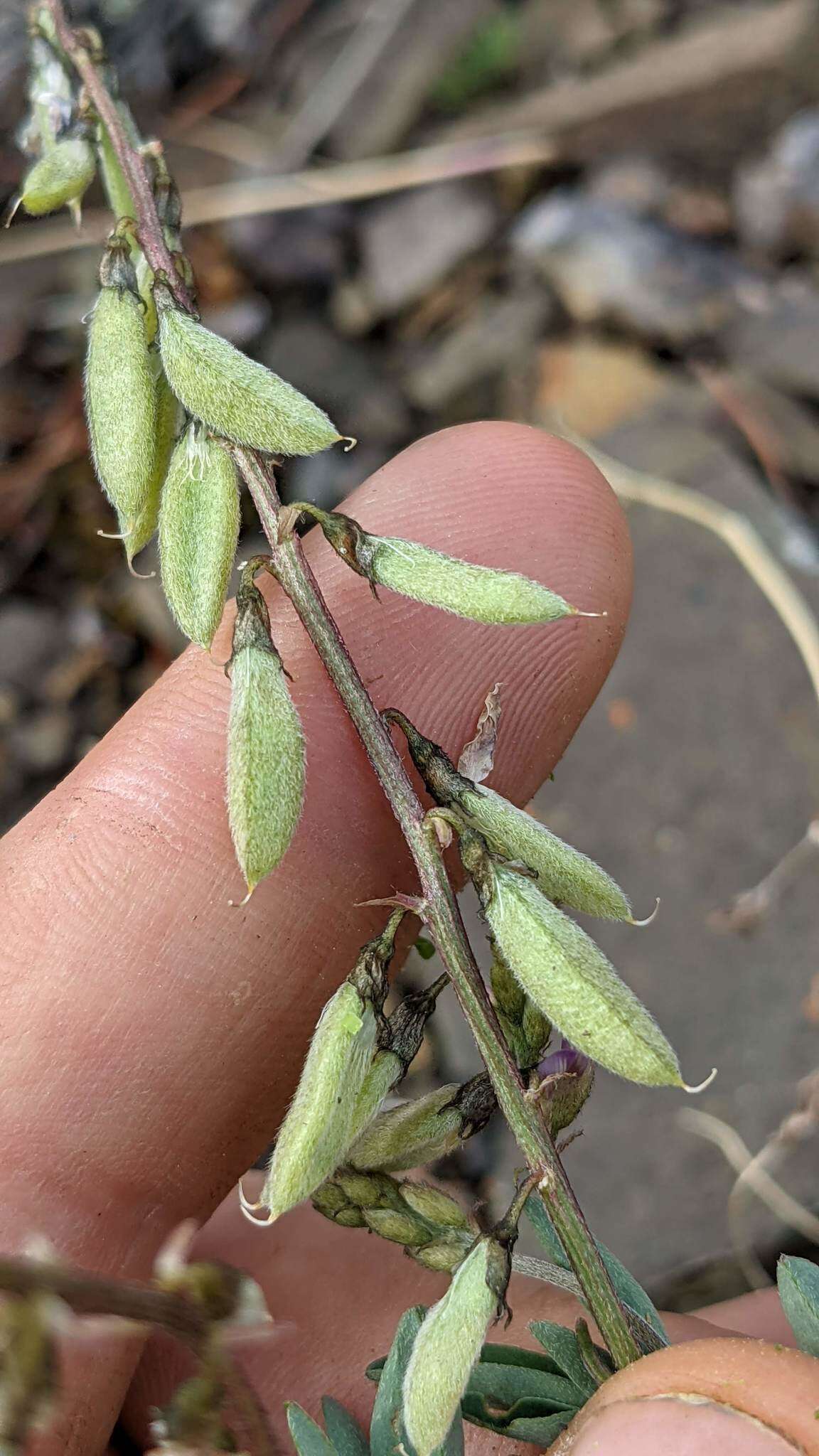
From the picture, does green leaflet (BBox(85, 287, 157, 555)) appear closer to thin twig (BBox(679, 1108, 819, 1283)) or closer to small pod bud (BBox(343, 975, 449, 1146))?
small pod bud (BBox(343, 975, 449, 1146))

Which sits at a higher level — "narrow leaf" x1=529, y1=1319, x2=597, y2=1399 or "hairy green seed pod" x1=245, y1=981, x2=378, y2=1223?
"hairy green seed pod" x1=245, y1=981, x2=378, y2=1223

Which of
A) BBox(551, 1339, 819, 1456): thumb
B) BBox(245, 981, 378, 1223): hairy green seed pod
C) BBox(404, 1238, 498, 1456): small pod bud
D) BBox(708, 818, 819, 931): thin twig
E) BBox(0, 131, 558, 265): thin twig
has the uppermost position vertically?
BBox(0, 131, 558, 265): thin twig

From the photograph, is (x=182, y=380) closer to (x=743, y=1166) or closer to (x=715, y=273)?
(x=743, y=1166)

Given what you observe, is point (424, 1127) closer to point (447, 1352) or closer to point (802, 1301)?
point (447, 1352)

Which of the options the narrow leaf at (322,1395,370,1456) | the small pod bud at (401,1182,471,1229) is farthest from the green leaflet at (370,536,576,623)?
the narrow leaf at (322,1395,370,1456)

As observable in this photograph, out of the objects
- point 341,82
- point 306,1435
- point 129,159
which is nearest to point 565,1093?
point 306,1435

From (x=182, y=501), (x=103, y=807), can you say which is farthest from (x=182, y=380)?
(x=103, y=807)
